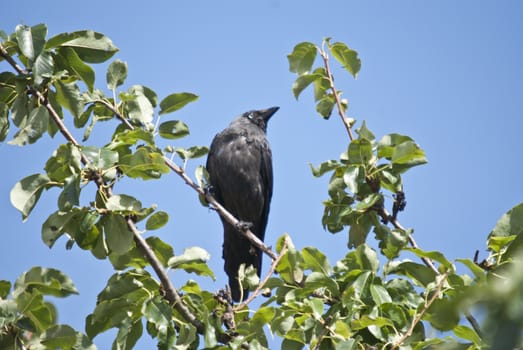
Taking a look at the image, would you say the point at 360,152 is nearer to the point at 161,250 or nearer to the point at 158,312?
the point at 161,250

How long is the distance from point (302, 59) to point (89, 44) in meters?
1.35

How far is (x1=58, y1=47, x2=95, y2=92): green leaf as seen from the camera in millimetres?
3508

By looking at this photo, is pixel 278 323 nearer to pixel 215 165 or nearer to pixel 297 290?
pixel 297 290

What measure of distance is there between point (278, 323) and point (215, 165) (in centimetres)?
395

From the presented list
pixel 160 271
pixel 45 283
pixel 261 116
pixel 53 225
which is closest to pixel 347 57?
pixel 160 271

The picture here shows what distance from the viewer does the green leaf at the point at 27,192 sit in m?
3.09

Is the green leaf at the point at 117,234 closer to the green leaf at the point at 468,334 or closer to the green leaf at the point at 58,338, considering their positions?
the green leaf at the point at 58,338

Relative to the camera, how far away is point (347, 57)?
13.4ft

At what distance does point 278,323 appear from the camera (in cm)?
302

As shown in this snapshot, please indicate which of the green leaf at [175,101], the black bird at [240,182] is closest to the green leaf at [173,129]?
the green leaf at [175,101]

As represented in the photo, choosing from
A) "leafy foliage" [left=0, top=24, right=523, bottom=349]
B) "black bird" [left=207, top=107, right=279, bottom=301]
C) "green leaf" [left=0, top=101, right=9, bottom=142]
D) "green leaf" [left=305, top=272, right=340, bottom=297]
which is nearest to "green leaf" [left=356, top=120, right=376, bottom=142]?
"leafy foliage" [left=0, top=24, right=523, bottom=349]

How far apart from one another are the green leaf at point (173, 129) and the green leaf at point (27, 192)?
3.24 feet

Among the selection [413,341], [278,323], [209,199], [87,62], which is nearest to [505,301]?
[413,341]

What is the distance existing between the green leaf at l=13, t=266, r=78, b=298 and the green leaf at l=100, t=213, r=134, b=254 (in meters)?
0.38
